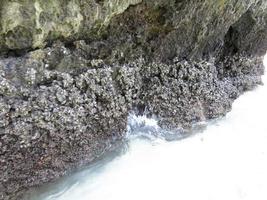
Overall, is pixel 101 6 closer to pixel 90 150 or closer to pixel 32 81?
pixel 32 81

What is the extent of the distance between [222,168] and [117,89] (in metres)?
1.04

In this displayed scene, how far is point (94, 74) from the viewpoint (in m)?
2.78

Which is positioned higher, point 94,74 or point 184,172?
point 94,74

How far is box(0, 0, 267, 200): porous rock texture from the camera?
2424 mm

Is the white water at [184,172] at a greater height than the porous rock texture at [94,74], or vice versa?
the porous rock texture at [94,74]

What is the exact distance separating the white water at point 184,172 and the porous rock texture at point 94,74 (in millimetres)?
138

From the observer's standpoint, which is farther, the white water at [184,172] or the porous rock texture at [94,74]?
the white water at [184,172]

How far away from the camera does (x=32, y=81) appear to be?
8.18 feet

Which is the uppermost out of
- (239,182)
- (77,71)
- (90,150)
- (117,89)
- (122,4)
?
(122,4)

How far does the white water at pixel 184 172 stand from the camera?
2.89 m

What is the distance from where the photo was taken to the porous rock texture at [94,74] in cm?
242

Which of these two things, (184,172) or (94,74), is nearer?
(94,74)

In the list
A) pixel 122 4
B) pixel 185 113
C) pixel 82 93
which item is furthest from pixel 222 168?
pixel 122 4

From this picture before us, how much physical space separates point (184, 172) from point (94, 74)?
102cm
